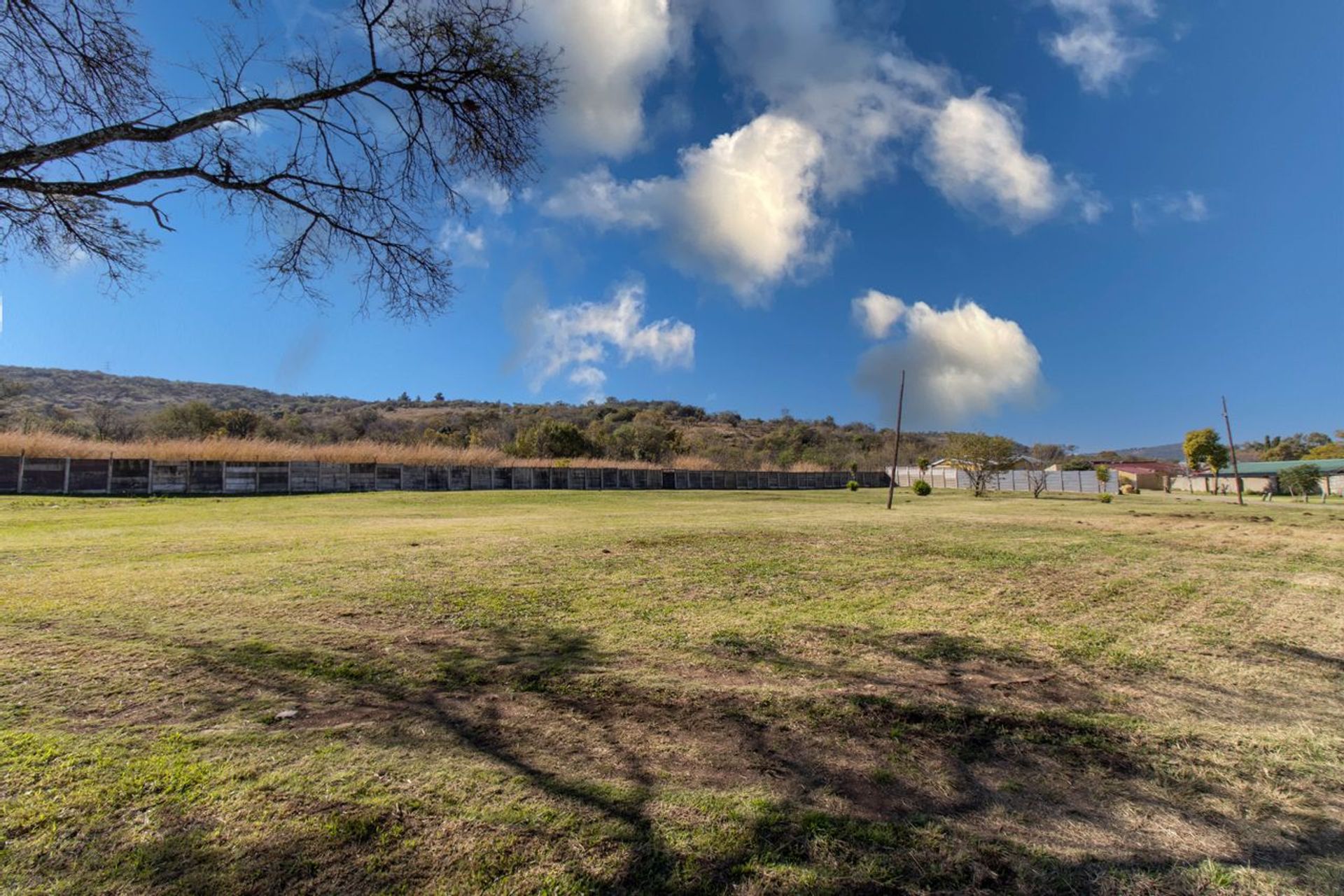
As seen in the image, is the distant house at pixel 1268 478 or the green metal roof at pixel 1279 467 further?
the green metal roof at pixel 1279 467

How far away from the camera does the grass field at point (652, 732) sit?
200 cm

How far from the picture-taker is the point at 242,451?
26.2 metres

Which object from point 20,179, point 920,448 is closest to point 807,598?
point 20,179

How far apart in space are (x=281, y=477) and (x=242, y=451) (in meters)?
2.31

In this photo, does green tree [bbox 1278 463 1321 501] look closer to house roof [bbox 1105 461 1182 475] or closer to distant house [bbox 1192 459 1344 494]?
distant house [bbox 1192 459 1344 494]

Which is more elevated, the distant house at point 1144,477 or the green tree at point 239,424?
the green tree at point 239,424

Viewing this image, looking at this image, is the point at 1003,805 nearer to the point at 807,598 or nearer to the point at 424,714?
the point at 424,714

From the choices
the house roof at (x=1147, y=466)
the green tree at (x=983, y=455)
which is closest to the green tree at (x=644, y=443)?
the green tree at (x=983, y=455)

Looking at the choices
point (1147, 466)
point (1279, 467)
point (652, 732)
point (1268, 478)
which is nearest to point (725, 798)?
point (652, 732)

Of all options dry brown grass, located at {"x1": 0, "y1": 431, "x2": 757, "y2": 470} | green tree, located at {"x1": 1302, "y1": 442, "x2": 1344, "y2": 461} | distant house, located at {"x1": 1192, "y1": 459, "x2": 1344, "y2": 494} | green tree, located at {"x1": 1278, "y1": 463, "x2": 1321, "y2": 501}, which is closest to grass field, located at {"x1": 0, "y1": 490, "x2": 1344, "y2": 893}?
dry brown grass, located at {"x1": 0, "y1": 431, "x2": 757, "y2": 470}

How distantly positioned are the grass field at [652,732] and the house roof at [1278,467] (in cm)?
6576

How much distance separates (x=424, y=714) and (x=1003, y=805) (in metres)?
2.76

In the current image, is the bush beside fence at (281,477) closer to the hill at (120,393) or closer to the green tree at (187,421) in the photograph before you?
the green tree at (187,421)

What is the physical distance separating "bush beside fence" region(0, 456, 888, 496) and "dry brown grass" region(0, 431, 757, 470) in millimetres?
639
